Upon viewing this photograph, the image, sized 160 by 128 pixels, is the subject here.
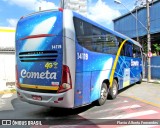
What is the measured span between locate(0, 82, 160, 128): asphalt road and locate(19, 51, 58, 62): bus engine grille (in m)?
1.84

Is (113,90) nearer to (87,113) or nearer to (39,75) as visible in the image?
(87,113)

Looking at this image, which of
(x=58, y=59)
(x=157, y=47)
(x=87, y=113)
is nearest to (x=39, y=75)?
(x=58, y=59)

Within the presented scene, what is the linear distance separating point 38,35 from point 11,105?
4.10 meters

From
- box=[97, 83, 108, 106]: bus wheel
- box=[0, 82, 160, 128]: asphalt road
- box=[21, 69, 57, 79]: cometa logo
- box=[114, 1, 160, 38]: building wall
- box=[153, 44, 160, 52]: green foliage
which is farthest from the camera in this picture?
box=[153, 44, 160, 52]: green foliage

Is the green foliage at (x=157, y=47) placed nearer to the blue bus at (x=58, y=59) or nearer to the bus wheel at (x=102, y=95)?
the bus wheel at (x=102, y=95)

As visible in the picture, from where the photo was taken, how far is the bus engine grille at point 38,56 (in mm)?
7047

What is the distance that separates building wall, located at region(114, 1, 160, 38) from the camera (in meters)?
23.4

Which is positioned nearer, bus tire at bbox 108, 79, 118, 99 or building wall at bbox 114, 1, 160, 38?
bus tire at bbox 108, 79, 118, 99

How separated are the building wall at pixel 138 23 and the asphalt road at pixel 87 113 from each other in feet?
50.9

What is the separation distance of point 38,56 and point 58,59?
2.44 feet

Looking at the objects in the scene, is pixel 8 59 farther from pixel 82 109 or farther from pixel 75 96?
pixel 75 96

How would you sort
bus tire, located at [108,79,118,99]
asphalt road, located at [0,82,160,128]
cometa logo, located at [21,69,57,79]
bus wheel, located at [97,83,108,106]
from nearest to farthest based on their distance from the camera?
1. cometa logo, located at [21,69,57,79]
2. asphalt road, located at [0,82,160,128]
3. bus wheel, located at [97,83,108,106]
4. bus tire, located at [108,79,118,99]

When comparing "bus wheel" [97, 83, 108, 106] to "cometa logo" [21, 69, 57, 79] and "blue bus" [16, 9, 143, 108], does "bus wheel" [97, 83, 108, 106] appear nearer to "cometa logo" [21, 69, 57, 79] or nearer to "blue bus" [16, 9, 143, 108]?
"blue bus" [16, 9, 143, 108]

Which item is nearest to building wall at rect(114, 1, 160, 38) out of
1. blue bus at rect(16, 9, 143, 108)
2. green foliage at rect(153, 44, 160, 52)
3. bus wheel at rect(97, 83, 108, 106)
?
green foliage at rect(153, 44, 160, 52)
